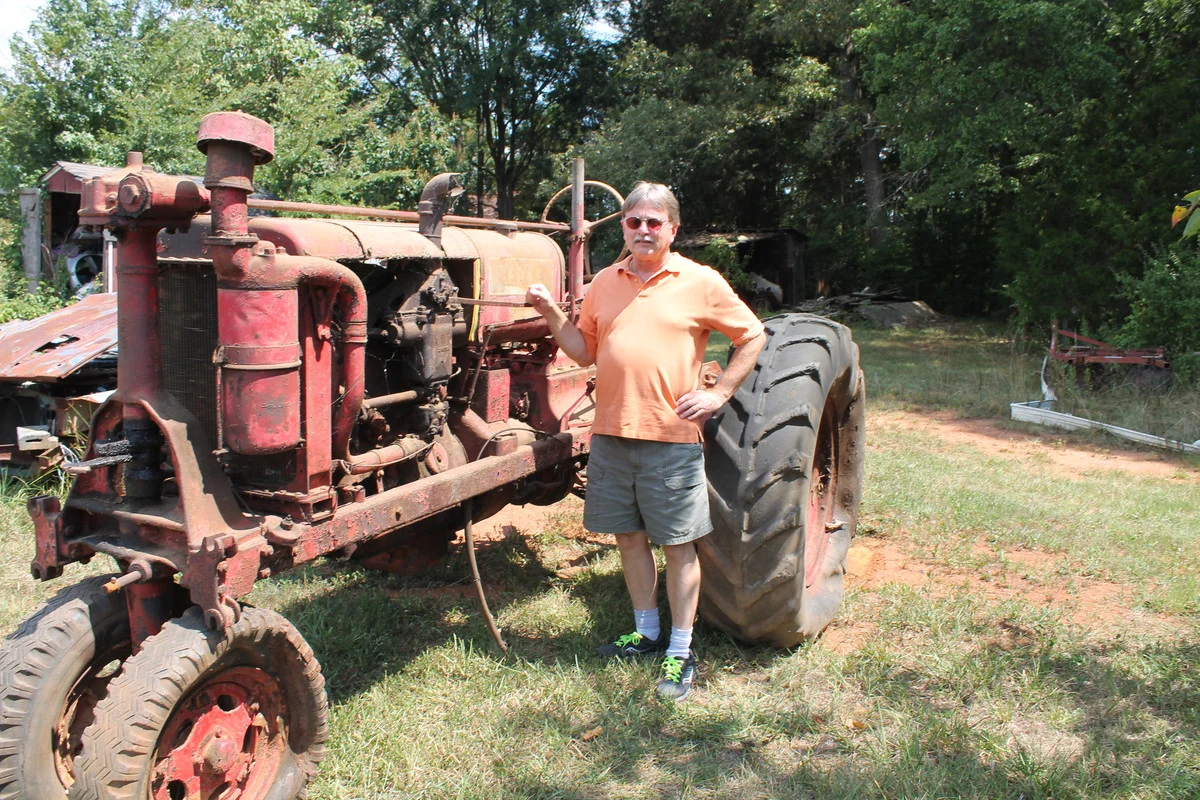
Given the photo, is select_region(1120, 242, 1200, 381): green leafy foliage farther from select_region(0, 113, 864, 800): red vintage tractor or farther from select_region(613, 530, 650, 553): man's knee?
select_region(613, 530, 650, 553): man's knee

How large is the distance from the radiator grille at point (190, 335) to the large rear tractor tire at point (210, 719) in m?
0.62

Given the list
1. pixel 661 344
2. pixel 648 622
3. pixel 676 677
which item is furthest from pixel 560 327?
pixel 676 677

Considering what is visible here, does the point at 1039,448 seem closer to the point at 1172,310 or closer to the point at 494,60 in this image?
the point at 1172,310

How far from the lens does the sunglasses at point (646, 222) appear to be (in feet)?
10.4

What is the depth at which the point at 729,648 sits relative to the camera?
364 cm

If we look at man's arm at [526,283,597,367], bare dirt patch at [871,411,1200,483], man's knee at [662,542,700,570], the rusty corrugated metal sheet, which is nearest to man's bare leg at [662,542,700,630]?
man's knee at [662,542,700,570]

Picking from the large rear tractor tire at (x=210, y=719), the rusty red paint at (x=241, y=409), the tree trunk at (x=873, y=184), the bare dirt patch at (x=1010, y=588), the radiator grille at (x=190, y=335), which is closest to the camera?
the large rear tractor tire at (x=210, y=719)

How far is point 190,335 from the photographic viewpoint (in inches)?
110

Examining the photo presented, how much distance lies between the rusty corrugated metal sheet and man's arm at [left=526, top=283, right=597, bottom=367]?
3780 millimetres

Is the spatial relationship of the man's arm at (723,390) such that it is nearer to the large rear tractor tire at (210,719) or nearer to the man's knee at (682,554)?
the man's knee at (682,554)

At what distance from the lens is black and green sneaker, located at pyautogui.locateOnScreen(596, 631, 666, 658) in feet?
11.6

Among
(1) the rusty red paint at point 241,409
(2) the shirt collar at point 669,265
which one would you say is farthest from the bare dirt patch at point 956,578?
(1) the rusty red paint at point 241,409

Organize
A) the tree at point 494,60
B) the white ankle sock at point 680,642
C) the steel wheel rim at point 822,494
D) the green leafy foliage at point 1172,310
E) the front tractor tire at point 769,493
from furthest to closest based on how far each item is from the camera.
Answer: the tree at point 494,60 < the green leafy foliage at point 1172,310 < the steel wheel rim at point 822,494 < the white ankle sock at point 680,642 < the front tractor tire at point 769,493

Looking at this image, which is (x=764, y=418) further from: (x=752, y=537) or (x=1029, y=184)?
(x=1029, y=184)
